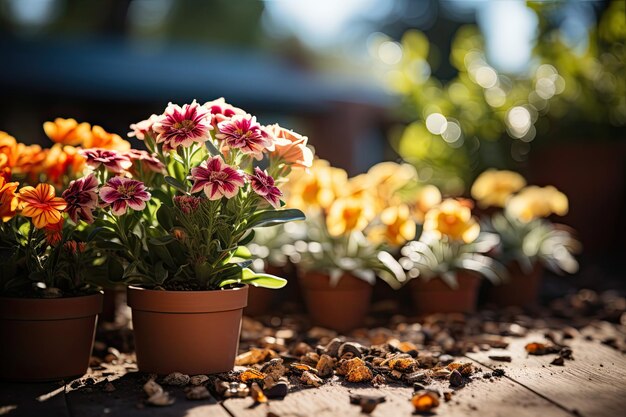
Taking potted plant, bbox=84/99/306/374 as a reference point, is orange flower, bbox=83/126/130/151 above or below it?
above

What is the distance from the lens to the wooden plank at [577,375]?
1.74 metres

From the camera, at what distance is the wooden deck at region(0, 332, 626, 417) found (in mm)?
1653

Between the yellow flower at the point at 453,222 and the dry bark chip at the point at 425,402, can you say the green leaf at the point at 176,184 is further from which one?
the yellow flower at the point at 453,222

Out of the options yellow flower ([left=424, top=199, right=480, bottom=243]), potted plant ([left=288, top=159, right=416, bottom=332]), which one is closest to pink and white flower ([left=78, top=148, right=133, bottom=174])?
potted plant ([left=288, top=159, right=416, bottom=332])

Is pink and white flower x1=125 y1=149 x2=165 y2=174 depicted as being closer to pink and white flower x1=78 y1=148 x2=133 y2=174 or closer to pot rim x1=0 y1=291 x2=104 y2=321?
pink and white flower x1=78 y1=148 x2=133 y2=174

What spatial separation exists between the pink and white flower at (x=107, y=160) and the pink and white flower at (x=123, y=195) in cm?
8

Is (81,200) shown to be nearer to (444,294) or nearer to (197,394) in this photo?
(197,394)

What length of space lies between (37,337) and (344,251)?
4.18ft

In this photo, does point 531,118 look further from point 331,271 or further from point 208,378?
point 208,378

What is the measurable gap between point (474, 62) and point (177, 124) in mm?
3445

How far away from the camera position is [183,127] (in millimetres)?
1877

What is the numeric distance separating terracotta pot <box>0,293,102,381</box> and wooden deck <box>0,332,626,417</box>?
4 cm

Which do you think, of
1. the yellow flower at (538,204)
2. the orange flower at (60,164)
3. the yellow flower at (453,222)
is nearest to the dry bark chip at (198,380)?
the orange flower at (60,164)

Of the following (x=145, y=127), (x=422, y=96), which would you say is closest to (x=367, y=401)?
(x=145, y=127)
